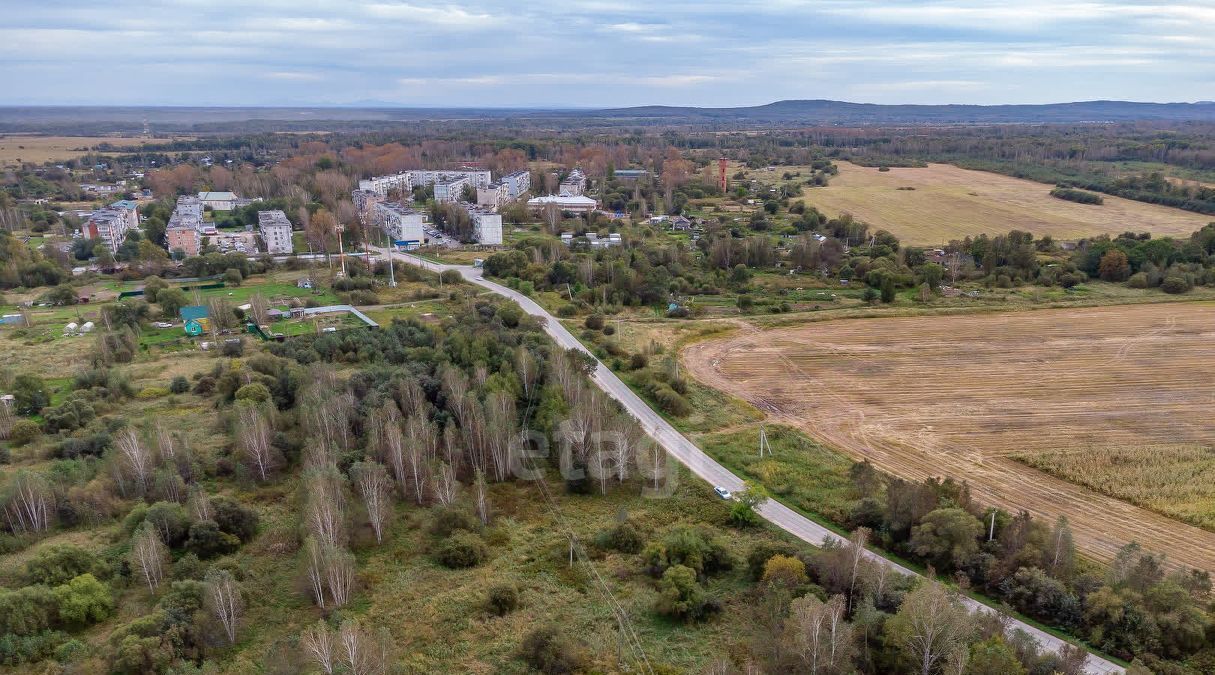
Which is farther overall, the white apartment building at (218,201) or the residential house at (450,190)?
the residential house at (450,190)

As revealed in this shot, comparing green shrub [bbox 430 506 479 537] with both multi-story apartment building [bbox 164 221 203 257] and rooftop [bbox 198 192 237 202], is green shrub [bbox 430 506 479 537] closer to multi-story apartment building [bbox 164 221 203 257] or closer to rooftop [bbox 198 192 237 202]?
multi-story apartment building [bbox 164 221 203 257]

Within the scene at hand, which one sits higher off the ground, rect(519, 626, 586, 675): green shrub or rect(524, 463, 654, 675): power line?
rect(519, 626, 586, 675): green shrub

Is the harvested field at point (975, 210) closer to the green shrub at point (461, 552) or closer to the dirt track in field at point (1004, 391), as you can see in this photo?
the dirt track in field at point (1004, 391)

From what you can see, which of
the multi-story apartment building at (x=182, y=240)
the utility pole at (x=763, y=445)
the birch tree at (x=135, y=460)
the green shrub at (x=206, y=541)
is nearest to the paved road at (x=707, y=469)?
the utility pole at (x=763, y=445)

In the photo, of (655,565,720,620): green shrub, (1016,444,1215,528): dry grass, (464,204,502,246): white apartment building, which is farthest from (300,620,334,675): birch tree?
(464,204,502,246): white apartment building

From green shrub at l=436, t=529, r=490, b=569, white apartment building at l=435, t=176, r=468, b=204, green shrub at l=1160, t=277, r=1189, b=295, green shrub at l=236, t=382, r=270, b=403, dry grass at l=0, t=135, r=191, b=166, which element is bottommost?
green shrub at l=436, t=529, r=490, b=569

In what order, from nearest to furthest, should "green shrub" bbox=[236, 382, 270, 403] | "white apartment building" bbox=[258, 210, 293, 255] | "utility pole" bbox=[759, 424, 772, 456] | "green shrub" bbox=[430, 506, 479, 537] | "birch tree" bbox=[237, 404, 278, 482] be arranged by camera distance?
1. "green shrub" bbox=[430, 506, 479, 537]
2. "birch tree" bbox=[237, 404, 278, 482]
3. "utility pole" bbox=[759, 424, 772, 456]
4. "green shrub" bbox=[236, 382, 270, 403]
5. "white apartment building" bbox=[258, 210, 293, 255]

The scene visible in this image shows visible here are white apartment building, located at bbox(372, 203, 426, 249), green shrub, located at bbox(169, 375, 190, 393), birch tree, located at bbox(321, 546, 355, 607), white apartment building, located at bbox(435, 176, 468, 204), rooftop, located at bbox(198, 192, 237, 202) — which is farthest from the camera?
white apartment building, located at bbox(435, 176, 468, 204)
